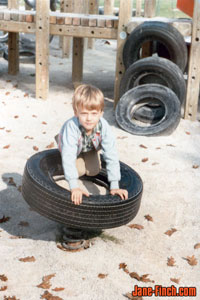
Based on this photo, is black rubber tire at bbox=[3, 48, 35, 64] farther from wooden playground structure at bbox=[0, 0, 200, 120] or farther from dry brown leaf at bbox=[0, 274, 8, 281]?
dry brown leaf at bbox=[0, 274, 8, 281]

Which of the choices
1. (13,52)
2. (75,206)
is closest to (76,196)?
(75,206)

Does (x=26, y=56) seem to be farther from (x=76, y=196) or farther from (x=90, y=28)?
(x=76, y=196)

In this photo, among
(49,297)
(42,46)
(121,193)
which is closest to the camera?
(49,297)

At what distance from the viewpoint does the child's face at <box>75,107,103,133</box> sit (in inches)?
144

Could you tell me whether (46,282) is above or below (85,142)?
below

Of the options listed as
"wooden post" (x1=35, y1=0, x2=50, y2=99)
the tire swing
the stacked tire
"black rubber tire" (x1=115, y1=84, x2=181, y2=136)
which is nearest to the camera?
"black rubber tire" (x1=115, y1=84, x2=181, y2=136)

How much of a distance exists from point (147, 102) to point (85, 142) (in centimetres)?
377

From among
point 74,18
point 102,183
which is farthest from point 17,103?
point 102,183

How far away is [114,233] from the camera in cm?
430

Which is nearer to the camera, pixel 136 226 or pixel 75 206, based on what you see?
pixel 75 206

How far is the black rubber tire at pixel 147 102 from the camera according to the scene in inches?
275

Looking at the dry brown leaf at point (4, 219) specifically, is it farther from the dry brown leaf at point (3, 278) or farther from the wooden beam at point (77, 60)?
the wooden beam at point (77, 60)

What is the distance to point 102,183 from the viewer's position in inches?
172

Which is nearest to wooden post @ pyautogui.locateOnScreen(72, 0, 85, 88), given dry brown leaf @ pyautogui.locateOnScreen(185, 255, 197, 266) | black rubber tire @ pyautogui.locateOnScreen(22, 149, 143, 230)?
black rubber tire @ pyautogui.locateOnScreen(22, 149, 143, 230)
